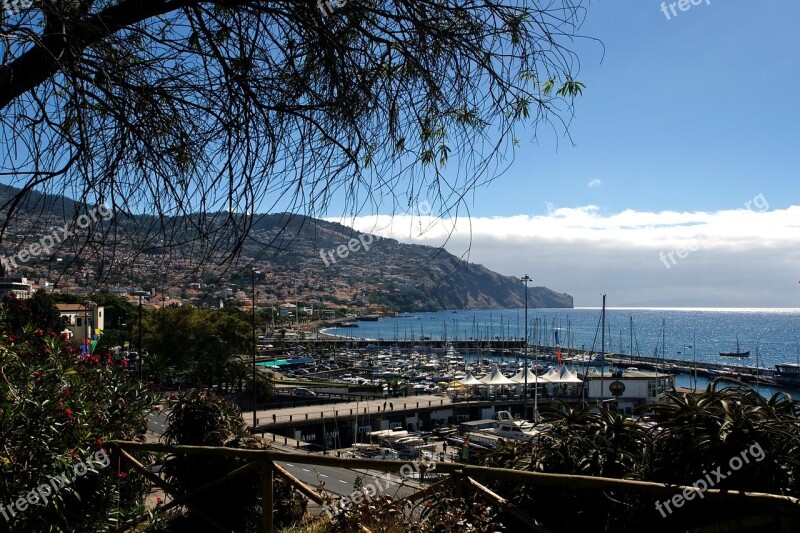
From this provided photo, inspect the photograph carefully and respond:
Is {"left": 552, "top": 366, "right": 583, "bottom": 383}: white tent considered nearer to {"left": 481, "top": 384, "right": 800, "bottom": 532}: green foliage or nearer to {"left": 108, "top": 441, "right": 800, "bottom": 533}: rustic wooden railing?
{"left": 108, "top": 441, "right": 800, "bottom": 533}: rustic wooden railing

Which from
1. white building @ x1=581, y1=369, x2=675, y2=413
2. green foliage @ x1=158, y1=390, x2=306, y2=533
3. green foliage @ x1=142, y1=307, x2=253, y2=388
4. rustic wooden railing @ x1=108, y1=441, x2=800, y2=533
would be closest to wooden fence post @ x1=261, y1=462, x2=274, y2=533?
rustic wooden railing @ x1=108, y1=441, x2=800, y2=533

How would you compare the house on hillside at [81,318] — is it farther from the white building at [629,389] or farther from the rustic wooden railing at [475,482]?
the white building at [629,389]

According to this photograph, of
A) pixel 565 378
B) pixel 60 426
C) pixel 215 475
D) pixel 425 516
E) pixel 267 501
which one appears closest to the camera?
pixel 425 516

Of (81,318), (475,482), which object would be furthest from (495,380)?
(475,482)

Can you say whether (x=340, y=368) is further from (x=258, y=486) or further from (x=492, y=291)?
(x=492, y=291)

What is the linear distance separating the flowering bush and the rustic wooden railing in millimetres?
226

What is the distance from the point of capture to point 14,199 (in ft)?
5.98

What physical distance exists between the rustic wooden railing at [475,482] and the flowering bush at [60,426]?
0.74ft

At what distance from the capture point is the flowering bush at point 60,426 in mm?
2426

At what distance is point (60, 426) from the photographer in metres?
2.59

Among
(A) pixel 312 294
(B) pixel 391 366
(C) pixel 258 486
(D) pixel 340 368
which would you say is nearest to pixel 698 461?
(C) pixel 258 486

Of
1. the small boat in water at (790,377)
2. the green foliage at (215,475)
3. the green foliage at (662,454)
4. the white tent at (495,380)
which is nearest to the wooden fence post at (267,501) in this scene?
the green foliage at (215,475)

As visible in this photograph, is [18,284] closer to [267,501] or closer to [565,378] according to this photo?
[267,501]

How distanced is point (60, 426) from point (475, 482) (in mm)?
1737
